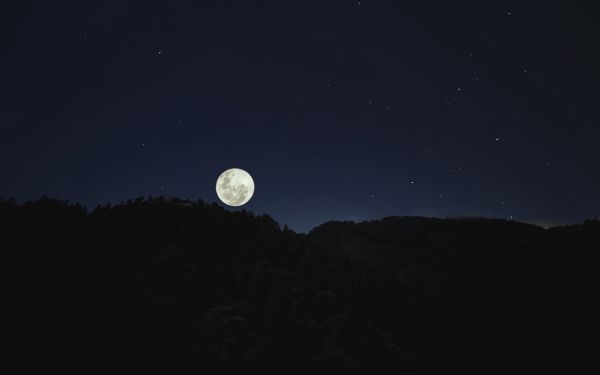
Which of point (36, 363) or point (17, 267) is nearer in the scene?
point (36, 363)

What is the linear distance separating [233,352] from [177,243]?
10945 mm

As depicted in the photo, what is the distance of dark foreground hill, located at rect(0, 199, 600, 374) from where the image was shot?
1080cm

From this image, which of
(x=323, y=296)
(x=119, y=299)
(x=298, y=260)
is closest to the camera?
(x=119, y=299)

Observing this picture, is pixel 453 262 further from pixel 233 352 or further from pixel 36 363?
pixel 36 363

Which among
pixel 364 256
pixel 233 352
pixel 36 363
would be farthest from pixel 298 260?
pixel 364 256

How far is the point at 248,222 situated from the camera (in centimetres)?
3073

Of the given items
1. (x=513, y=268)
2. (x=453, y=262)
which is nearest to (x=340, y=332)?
(x=513, y=268)

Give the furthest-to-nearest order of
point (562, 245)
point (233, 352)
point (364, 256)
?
point (364, 256)
point (562, 245)
point (233, 352)

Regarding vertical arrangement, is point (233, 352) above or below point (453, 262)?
below

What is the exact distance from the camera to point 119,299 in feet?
41.9

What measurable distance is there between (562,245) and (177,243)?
122 feet

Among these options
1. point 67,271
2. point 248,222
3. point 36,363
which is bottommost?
point 36,363

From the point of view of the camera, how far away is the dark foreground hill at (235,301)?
1080 cm

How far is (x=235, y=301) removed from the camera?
19.7 metres
